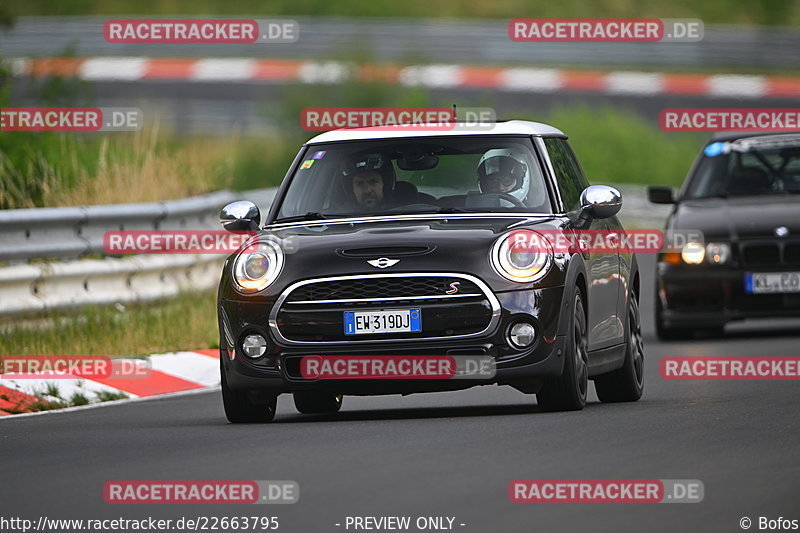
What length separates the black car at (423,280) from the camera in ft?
34.7

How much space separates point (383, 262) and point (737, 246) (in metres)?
6.63

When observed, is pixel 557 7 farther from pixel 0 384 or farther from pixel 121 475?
pixel 121 475

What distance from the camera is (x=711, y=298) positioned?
16.8m

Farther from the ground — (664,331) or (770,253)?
(770,253)

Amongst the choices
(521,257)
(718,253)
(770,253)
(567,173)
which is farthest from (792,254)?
(521,257)

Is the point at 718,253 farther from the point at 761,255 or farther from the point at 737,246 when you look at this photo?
the point at 761,255

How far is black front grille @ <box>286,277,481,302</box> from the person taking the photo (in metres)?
10.6

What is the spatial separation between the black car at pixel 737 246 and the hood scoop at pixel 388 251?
255 inches

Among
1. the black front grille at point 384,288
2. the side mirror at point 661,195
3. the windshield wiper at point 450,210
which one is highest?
the windshield wiper at point 450,210

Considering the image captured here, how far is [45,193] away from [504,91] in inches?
854

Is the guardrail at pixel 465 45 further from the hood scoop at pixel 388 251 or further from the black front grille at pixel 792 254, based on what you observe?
the hood scoop at pixel 388 251

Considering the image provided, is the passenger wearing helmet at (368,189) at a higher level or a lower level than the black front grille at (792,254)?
higher

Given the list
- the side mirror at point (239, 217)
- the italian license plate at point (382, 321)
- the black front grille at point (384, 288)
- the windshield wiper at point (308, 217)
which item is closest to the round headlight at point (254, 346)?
the black front grille at point (384, 288)

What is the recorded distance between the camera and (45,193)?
17906 mm
